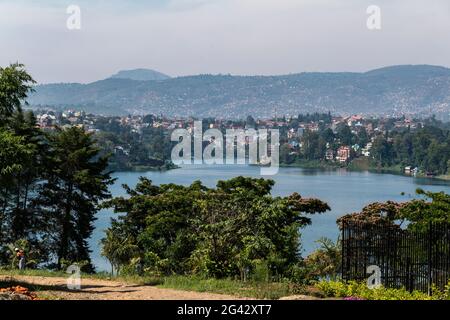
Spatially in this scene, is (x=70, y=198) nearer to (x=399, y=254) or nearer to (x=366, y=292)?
→ (x=399, y=254)

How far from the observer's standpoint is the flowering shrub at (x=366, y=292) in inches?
381

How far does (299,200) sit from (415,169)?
98.2m

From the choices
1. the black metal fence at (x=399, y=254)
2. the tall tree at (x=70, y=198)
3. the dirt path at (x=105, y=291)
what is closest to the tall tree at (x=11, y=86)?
the dirt path at (x=105, y=291)

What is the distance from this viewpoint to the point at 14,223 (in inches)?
1038

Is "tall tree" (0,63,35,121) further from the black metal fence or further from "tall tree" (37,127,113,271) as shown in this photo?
"tall tree" (37,127,113,271)

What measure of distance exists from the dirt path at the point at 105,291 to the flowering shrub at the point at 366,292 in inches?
56.3

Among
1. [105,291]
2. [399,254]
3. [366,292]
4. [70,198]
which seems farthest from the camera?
[70,198]

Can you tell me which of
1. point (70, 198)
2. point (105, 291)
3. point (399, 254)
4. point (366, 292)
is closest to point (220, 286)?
point (105, 291)

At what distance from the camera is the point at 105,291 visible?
11.5 meters

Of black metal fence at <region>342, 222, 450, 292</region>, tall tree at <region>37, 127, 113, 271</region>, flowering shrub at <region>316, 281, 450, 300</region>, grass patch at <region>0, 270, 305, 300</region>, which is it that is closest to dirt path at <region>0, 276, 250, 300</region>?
grass patch at <region>0, 270, 305, 300</region>

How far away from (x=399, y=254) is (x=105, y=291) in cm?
464

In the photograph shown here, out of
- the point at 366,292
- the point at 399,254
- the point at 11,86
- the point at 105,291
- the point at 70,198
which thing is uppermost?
the point at 11,86

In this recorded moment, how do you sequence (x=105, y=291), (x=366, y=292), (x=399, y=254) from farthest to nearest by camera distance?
(x=399, y=254) < (x=105, y=291) < (x=366, y=292)
